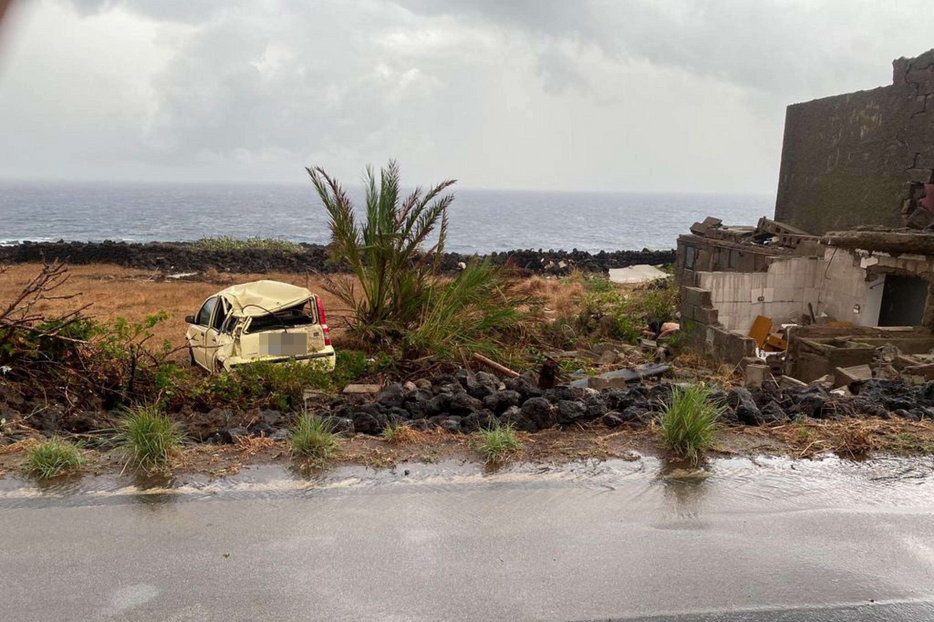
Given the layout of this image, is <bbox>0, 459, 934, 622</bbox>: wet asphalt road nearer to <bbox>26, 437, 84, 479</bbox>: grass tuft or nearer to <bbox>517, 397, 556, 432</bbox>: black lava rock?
<bbox>26, 437, 84, 479</bbox>: grass tuft

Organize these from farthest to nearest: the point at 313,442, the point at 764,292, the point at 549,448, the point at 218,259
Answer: the point at 218,259
the point at 764,292
the point at 549,448
the point at 313,442

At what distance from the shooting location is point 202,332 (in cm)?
1066

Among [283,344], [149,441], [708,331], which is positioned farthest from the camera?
[708,331]

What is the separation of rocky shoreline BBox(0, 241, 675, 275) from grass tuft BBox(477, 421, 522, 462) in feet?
83.9

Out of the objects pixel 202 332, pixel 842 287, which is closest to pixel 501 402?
pixel 202 332

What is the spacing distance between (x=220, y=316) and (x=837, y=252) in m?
12.3

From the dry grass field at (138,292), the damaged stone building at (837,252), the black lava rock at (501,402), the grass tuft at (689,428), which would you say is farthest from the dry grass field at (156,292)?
the grass tuft at (689,428)

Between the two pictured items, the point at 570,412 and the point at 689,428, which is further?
the point at 570,412

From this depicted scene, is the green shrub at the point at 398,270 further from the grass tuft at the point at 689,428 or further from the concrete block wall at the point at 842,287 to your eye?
the concrete block wall at the point at 842,287

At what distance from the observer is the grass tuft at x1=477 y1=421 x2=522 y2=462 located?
5.05 metres

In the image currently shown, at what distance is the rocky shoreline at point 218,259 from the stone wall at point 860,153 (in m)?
12.7

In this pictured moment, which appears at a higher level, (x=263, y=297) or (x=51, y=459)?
(x=263, y=297)

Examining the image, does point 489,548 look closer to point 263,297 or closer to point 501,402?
point 501,402

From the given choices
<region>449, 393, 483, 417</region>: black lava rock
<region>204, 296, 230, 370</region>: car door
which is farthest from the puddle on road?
<region>204, 296, 230, 370</region>: car door
